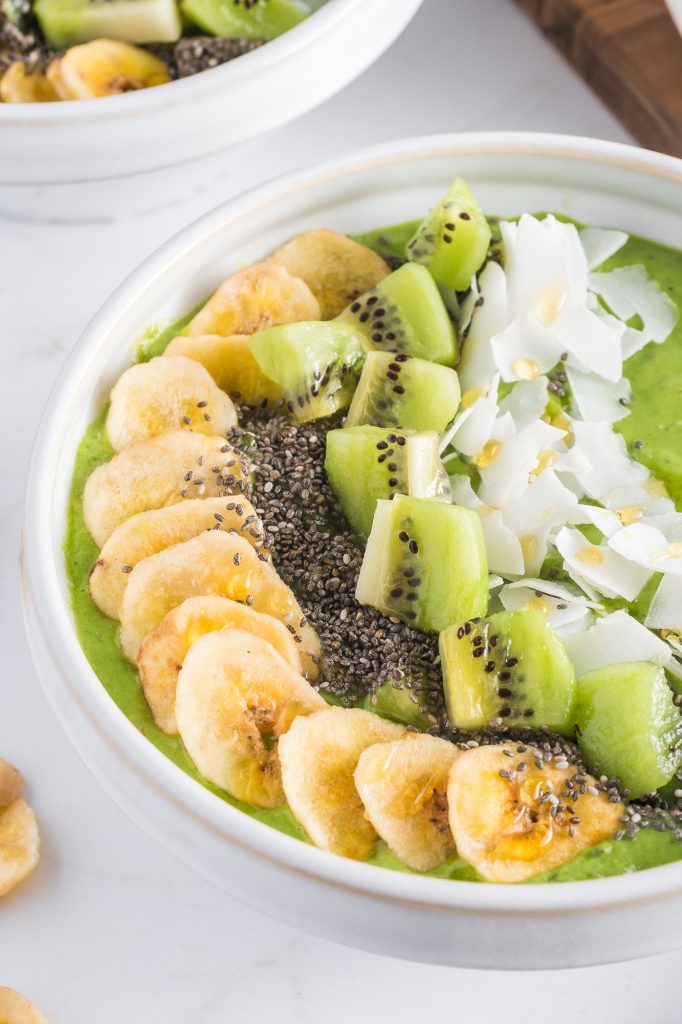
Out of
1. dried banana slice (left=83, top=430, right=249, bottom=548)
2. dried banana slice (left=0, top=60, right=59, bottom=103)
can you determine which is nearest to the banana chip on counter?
dried banana slice (left=83, top=430, right=249, bottom=548)

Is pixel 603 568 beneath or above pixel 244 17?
beneath

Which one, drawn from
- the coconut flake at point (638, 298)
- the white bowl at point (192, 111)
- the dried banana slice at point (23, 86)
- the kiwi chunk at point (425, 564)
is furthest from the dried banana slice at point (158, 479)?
the dried banana slice at point (23, 86)

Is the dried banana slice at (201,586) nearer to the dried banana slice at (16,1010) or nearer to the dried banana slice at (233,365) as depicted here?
the dried banana slice at (233,365)

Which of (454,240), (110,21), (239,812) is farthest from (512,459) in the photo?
(110,21)

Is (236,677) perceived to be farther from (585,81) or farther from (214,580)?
(585,81)

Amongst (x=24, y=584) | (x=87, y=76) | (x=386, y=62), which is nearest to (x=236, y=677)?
(x=24, y=584)

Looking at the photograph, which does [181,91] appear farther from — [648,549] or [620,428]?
[648,549]

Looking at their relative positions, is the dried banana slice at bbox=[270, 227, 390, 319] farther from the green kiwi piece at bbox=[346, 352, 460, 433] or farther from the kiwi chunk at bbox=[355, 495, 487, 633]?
the kiwi chunk at bbox=[355, 495, 487, 633]
